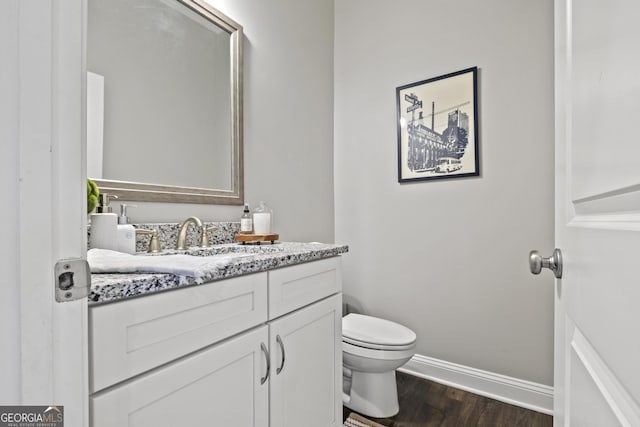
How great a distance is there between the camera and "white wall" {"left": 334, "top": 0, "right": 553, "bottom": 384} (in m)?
1.67

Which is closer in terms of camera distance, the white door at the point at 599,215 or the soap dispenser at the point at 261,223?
the white door at the point at 599,215

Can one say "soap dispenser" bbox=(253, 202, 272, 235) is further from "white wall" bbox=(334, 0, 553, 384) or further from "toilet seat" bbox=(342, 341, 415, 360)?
"white wall" bbox=(334, 0, 553, 384)

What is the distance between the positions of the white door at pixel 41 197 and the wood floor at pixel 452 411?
1550 mm

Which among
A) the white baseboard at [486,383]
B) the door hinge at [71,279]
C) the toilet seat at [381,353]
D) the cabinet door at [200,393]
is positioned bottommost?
the white baseboard at [486,383]

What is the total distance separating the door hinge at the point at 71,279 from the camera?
1.48 ft

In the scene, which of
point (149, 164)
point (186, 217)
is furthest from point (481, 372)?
point (149, 164)

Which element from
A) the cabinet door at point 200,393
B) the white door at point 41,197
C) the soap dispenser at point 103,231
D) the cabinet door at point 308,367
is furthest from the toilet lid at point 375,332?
the white door at point 41,197

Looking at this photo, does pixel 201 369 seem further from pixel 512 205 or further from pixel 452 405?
pixel 512 205

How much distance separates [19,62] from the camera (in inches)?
16.3

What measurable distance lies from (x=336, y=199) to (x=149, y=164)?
1.40 metres

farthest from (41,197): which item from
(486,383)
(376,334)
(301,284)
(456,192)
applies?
(486,383)

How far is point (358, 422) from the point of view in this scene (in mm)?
1576

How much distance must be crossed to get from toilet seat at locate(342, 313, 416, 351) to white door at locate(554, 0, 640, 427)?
88 centimetres

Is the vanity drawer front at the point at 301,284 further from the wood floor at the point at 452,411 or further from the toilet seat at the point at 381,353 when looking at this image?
the wood floor at the point at 452,411
